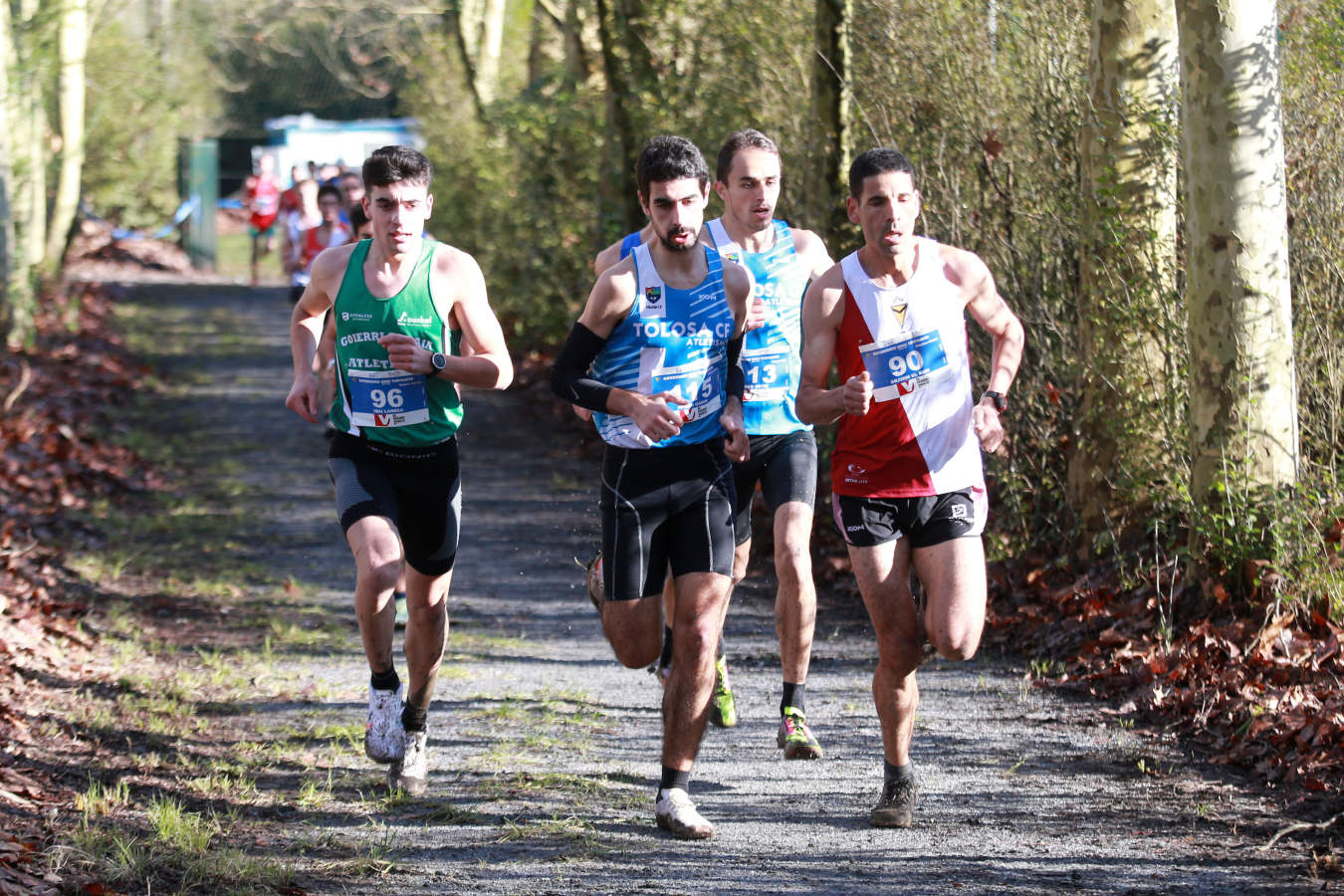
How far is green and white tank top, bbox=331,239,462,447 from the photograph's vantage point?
596 cm

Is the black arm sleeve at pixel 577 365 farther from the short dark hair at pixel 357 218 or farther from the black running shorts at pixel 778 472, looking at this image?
the short dark hair at pixel 357 218

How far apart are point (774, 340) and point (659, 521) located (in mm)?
1485

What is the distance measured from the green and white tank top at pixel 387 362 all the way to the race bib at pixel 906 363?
5.28 ft

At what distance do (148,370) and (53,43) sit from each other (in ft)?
15.3

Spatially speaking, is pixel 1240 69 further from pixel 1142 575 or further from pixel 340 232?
pixel 340 232

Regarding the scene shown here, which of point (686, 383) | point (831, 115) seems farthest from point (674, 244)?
point (831, 115)

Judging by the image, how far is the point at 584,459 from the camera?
48.7 ft

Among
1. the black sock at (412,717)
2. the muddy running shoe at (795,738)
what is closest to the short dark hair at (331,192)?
the black sock at (412,717)

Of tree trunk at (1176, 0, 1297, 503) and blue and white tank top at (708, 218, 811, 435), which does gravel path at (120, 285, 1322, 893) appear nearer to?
blue and white tank top at (708, 218, 811, 435)

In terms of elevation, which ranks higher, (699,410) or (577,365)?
(577,365)

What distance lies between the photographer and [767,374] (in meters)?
6.73

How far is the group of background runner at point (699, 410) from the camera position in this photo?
5.45 m

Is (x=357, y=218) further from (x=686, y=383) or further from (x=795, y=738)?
(x=795, y=738)

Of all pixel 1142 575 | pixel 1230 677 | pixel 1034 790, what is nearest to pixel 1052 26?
pixel 1142 575
